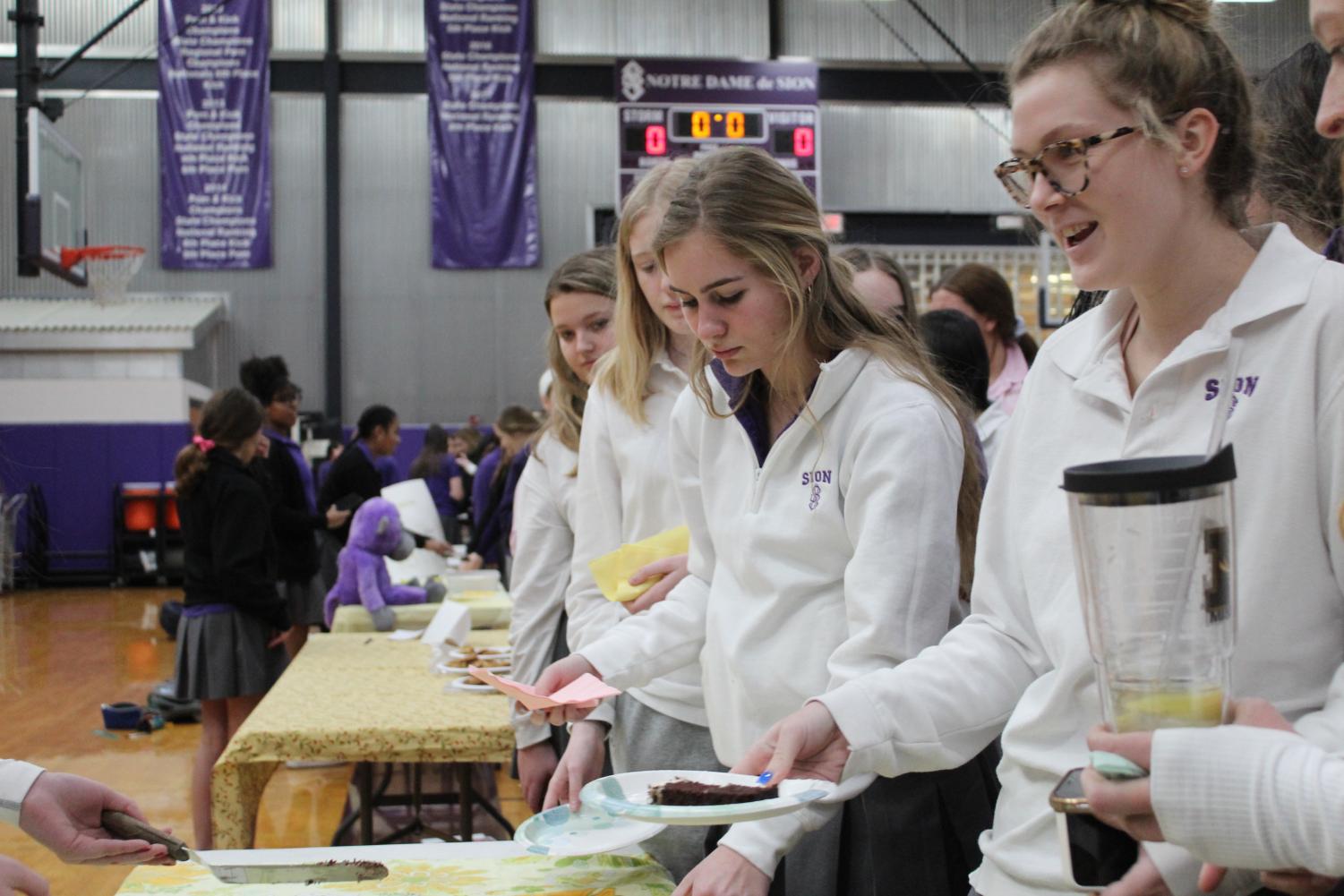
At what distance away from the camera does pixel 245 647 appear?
4504mm

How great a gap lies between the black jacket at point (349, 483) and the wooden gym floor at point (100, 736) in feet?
3.87

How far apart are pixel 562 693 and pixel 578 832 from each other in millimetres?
168

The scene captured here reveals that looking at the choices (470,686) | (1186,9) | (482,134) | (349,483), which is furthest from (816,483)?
(482,134)

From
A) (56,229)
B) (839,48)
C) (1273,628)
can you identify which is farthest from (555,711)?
(839,48)

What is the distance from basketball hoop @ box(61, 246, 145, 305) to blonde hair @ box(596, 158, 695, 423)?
11285 mm

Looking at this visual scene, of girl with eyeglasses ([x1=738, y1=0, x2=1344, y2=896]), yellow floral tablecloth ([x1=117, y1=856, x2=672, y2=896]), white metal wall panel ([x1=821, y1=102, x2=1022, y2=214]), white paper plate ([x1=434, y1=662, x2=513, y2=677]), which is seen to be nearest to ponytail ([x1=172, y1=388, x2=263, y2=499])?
white paper plate ([x1=434, y1=662, x2=513, y2=677])

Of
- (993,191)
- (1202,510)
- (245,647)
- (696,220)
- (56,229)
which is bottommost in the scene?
(245,647)

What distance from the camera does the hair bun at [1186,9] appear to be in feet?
3.57

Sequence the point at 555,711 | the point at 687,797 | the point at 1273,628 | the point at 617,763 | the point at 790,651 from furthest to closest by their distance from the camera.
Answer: the point at 617,763
the point at 555,711
the point at 790,651
the point at 687,797
the point at 1273,628

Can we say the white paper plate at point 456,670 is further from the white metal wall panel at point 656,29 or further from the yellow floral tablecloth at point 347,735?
the white metal wall panel at point 656,29

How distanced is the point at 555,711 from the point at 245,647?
3.20m

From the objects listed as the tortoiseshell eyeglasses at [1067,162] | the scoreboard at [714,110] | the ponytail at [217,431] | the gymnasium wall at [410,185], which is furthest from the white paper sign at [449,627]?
the gymnasium wall at [410,185]

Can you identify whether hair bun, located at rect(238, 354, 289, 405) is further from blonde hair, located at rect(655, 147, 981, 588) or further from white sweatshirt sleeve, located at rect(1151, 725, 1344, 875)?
white sweatshirt sleeve, located at rect(1151, 725, 1344, 875)

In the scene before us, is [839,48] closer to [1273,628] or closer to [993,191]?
[993,191]
